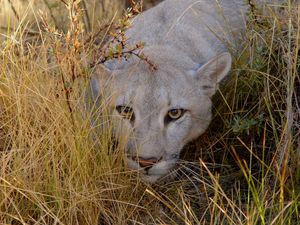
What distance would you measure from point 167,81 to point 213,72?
0.35 metres

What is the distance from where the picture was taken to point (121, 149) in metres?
3.66

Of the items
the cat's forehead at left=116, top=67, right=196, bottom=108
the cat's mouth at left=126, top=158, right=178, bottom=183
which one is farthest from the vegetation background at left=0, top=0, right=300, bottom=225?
→ the cat's forehead at left=116, top=67, right=196, bottom=108

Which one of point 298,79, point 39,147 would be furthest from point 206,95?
point 39,147

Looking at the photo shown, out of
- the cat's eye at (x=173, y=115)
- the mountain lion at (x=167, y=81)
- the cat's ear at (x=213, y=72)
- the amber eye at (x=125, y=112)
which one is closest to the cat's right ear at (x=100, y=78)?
the mountain lion at (x=167, y=81)

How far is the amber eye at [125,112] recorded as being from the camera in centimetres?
380

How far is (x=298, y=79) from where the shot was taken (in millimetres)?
4121

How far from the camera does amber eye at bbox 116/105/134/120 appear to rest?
12.5ft

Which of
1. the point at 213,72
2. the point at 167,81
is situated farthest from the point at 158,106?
the point at 213,72

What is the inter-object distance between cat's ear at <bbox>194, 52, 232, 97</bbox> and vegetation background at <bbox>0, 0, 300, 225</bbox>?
0.38 feet

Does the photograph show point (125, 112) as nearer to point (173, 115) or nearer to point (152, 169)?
point (173, 115)

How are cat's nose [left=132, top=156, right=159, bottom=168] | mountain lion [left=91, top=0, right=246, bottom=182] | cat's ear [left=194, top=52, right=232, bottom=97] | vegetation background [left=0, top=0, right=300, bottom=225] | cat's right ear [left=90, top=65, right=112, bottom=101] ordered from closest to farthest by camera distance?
vegetation background [left=0, top=0, right=300, bottom=225]
cat's nose [left=132, top=156, right=159, bottom=168]
mountain lion [left=91, top=0, right=246, bottom=182]
cat's right ear [left=90, top=65, right=112, bottom=101]
cat's ear [left=194, top=52, right=232, bottom=97]

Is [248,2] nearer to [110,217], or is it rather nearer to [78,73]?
[78,73]

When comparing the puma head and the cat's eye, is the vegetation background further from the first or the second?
the cat's eye

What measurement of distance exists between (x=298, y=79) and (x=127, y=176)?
4.25ft
